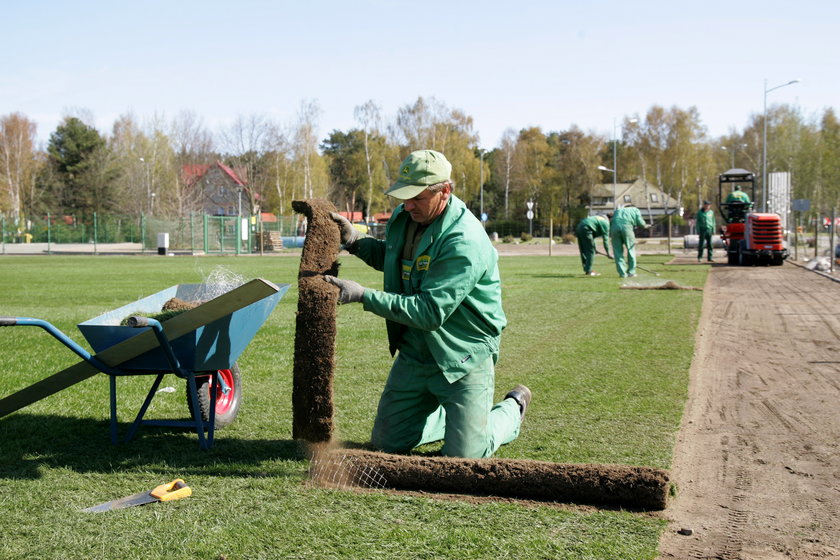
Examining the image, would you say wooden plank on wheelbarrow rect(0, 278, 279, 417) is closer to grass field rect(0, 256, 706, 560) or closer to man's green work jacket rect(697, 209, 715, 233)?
grass field rect(0, 256, 706, 560)

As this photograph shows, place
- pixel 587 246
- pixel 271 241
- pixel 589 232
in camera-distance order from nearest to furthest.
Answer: pixel 589 232
pixel 587 246
pixel 271 241

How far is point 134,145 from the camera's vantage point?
7031 cm

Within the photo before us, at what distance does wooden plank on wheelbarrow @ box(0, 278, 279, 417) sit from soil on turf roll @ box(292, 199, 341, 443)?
21 cm

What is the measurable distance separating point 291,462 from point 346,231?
1377mm

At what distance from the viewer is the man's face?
4.41m

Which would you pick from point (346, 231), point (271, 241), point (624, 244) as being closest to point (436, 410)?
point (346, 231)

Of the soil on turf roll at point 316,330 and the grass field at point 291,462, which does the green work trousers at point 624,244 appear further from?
the soil on turf roll at point 316,330

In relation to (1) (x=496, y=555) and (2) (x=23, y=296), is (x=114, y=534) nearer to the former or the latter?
(1) (x=496, y=555)

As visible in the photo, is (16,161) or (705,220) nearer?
(705,220)

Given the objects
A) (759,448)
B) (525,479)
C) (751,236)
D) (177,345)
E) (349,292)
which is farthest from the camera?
(751,236)

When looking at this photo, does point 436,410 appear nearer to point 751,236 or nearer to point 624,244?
point 624,244

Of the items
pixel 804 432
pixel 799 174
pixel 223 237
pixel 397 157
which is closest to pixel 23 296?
pixel 804 432

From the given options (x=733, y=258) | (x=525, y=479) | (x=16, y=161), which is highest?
(x=16, y=161)

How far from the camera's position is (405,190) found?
428 centimetres
